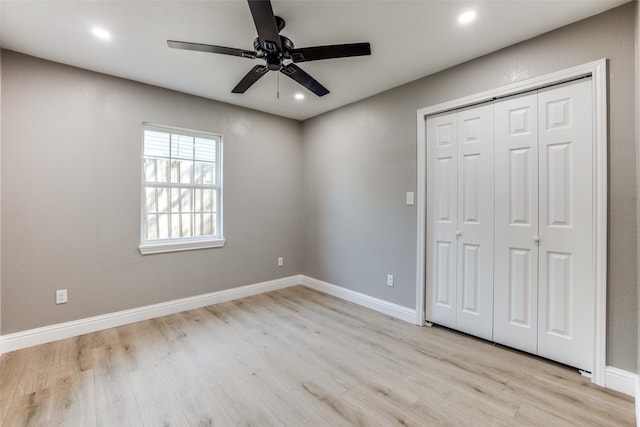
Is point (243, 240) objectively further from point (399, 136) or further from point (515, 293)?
point (515, 293)

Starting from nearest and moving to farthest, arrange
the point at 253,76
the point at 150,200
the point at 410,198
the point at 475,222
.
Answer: the point at 253,76
the point at 475,222
the point at 410,198
the point at 150,200

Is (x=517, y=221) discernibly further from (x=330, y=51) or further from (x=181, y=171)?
(x=181, y=171)

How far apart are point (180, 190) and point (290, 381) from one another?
8.08 feet

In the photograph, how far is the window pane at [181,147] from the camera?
325 cm

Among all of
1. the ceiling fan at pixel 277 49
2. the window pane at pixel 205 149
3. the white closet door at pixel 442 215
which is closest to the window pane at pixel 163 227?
the window pane at pixel 205 149

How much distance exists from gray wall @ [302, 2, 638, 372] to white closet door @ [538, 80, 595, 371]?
0.13m

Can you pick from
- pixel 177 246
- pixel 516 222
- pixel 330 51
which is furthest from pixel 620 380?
pixel 177 246

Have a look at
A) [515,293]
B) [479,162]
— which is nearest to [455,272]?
[515,293]

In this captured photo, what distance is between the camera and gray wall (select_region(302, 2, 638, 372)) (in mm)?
1805

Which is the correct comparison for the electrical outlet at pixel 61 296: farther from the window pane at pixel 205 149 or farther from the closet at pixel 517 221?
the closet at pixel 517 221

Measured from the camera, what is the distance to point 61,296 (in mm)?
2551

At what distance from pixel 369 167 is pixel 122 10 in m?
2.54

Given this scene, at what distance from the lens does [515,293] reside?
229 cm

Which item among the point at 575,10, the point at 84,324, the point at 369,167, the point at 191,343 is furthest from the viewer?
the point at 369,167
